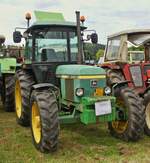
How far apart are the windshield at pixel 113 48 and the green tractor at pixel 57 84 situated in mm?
2464

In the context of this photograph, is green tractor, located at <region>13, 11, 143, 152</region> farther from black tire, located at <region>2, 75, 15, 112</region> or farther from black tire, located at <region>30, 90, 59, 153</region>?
black tire, located at <region>2, 75, 15, 112</region>

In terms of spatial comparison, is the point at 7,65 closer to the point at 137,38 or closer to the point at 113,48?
the point at 113,48

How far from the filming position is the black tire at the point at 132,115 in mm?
6945

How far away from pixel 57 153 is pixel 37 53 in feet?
7.65

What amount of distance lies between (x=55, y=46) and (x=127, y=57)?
3623 mm

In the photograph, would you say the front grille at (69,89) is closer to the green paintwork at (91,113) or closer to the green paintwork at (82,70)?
the green paintwork at (82,70)

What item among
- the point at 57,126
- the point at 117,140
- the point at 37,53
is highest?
the point at 37,53

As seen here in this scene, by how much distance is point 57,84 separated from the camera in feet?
25.8

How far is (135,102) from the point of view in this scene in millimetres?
7074

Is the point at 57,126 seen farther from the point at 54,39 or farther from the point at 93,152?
the point at 54,39

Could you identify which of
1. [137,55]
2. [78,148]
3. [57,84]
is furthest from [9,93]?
[137,55]

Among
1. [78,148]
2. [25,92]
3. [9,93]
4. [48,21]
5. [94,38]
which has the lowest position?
[78,148]

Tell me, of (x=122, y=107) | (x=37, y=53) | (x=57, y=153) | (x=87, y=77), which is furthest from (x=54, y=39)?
(x=57, y=153)

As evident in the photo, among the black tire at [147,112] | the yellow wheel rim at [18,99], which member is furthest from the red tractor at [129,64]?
the yellow wheel rim at [18,99]
